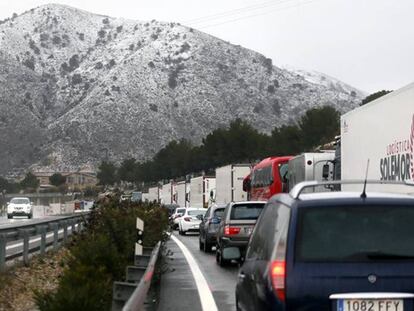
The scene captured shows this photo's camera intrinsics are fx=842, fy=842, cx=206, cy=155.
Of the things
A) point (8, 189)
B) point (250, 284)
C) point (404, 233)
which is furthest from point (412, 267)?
point (8, 189)

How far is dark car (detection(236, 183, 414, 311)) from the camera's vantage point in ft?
19.6

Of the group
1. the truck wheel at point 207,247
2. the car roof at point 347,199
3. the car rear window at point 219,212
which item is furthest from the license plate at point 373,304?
the truck wheel at point 207,247

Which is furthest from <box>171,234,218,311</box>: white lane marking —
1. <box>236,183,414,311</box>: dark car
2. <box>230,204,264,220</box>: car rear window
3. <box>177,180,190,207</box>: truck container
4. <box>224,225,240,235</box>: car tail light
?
<box>177,180,190,207</box>: truck container

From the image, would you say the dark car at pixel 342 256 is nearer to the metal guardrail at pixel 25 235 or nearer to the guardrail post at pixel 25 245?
the metal guardrail at pixel 25 235

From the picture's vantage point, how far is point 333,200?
6.35 metres

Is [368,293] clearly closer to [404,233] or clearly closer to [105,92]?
[404,233]

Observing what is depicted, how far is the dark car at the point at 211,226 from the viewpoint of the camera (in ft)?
87.2

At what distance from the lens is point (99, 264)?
10938 mm

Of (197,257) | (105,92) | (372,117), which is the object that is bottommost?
(197,257)

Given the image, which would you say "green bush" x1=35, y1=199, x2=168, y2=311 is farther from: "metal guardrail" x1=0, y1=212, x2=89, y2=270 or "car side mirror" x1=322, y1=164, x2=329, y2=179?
"car side mirror" x1=322, y1=164, x2=329, y2=179

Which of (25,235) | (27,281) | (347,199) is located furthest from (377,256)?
(25,235)

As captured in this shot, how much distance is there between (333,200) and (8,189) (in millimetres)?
176431

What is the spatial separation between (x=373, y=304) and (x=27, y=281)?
10235mm

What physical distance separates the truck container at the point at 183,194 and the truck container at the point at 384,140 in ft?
149
